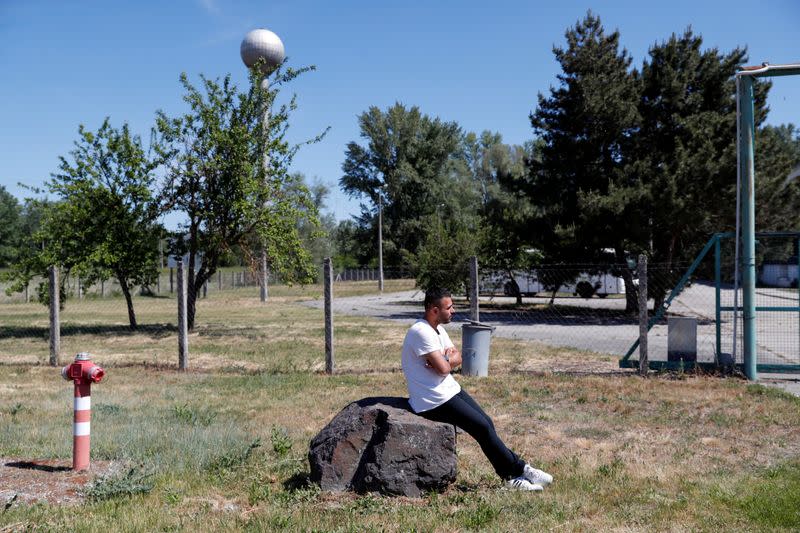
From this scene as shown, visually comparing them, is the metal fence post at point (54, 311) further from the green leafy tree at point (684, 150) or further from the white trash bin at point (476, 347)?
the green leafy tree at point (684, 150)

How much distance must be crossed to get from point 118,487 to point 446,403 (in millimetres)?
2792

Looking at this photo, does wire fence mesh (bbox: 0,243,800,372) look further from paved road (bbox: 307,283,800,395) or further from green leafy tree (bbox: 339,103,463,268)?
green leafy tree (bbox: 339,103,463,268)

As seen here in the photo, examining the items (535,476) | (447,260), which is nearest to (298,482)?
(535,476)

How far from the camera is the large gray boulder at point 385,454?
5.71 meters

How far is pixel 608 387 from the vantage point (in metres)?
10.7

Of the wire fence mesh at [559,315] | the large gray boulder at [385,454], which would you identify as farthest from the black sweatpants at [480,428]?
the wire fence mesh at [559,315]

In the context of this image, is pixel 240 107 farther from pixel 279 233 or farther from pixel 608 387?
pixel 608 387

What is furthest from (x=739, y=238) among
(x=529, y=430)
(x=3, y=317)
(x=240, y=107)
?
(x=3, y=317)

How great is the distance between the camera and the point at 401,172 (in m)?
70.8

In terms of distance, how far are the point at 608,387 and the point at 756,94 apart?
759 inches

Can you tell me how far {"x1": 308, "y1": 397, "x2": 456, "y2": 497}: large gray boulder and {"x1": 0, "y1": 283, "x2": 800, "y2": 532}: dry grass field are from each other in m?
0.14

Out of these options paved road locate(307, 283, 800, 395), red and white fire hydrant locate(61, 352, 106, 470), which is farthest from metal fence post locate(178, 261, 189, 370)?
paved road locate(307, 283, 800, 395)

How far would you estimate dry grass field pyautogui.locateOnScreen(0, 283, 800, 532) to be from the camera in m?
5.23

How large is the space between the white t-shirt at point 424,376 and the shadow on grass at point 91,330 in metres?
15.4
